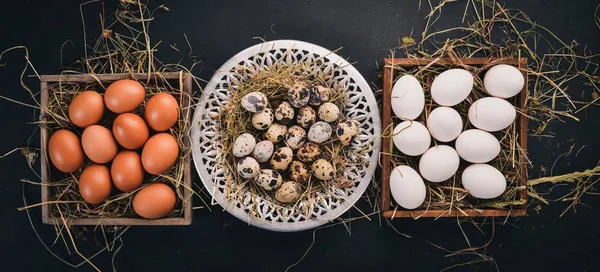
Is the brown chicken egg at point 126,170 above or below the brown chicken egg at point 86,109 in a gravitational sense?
below

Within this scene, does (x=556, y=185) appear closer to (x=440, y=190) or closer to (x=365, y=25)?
(x=440, y=190)

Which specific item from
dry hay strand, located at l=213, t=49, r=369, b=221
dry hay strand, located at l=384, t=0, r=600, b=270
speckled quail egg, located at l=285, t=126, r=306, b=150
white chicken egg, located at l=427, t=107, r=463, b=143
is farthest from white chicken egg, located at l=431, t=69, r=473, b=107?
speckled quail egg, located at l=285, t=126, r=306, b=150

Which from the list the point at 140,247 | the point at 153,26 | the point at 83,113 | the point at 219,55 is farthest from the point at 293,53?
the point at 140,247

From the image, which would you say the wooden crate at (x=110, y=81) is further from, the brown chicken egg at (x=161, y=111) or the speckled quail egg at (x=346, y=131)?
the speckled quail egg at (x=346, y=131)

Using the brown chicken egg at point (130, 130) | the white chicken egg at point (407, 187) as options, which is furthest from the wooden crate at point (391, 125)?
the brown chicken egg at point (130, 130)

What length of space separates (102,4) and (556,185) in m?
1.41

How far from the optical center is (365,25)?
1329 mm

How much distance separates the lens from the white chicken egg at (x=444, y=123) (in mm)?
1158

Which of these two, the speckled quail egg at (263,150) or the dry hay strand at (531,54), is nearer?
the speckled quail egg at (263,150)

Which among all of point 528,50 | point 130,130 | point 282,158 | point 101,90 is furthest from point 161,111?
point 528,50

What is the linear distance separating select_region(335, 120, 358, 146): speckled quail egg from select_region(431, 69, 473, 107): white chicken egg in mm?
228

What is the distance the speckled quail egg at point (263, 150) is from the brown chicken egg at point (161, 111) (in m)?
0.22

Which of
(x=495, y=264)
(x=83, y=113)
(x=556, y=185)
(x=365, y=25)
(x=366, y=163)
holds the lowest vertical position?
(x=495, y=264)

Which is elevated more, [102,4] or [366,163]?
[102,4]
